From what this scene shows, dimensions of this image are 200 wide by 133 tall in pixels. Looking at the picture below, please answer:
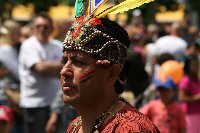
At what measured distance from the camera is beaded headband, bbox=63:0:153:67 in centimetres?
325

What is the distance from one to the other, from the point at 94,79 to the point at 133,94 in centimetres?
588

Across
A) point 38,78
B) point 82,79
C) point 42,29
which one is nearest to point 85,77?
point 82,79

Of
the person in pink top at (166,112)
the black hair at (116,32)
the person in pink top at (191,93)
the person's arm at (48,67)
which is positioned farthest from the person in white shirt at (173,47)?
the black hair at (116,32)

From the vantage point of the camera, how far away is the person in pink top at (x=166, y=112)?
6781mm

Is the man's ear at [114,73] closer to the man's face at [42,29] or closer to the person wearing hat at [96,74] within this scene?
the person wearing hat at [96,74]

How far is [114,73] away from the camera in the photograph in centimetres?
331

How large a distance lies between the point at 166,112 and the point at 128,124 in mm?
3752

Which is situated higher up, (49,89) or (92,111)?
(92,111)

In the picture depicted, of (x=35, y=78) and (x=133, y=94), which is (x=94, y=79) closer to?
(x=35, y=78)

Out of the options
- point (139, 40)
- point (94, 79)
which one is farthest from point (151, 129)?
point (139, 40)

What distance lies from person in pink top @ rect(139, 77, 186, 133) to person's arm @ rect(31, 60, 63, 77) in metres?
1.22

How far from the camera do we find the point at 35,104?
752 centimetres

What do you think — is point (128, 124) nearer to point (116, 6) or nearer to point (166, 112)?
point (116, 6)

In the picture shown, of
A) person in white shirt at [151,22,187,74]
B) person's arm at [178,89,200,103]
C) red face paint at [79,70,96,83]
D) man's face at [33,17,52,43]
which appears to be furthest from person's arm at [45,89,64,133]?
red face paint at [79,70,96,83]
